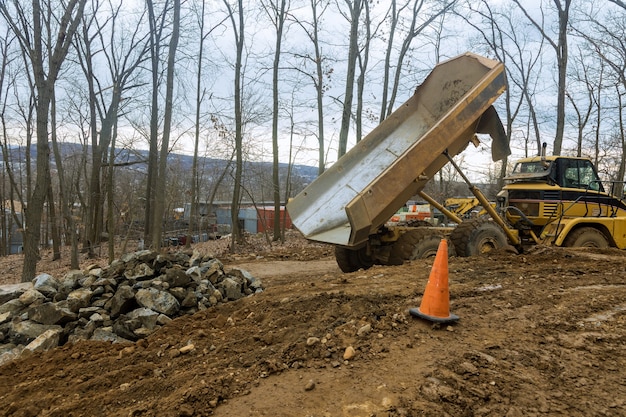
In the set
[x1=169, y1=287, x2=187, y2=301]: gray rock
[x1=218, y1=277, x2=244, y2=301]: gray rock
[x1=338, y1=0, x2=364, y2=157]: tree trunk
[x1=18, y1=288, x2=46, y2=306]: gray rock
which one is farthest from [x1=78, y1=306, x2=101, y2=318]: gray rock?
[x1=338, y1=0, x2=364, y2=157]: tree trunk

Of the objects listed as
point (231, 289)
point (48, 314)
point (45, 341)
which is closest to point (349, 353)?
point (45, 341)

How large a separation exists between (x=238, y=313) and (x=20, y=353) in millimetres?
2206

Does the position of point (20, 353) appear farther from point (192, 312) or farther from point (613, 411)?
point (613, 411)

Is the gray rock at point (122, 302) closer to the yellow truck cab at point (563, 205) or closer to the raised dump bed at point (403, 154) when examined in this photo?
the raised dump bed at point (403, 154)

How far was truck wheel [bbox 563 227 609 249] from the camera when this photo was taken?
Answer: 8.39m

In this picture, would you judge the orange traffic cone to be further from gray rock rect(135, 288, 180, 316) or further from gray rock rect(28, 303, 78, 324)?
gray rock rect(28, 303, 78, 324)

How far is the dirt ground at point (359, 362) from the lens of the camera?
7.69ft

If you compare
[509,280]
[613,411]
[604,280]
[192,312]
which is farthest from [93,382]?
[604,280]

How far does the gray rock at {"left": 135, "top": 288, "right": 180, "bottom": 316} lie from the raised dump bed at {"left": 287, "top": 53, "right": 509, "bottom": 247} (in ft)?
7.92

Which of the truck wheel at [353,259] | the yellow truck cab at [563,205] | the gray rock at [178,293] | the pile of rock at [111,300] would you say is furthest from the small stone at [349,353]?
the yellow truck cab at [563,205]

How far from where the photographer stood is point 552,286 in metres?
4.83

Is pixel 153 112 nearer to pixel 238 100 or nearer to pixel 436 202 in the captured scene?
pixel 238 100

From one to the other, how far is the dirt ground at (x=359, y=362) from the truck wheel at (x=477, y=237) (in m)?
2.38

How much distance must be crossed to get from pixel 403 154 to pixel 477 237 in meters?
2.51
